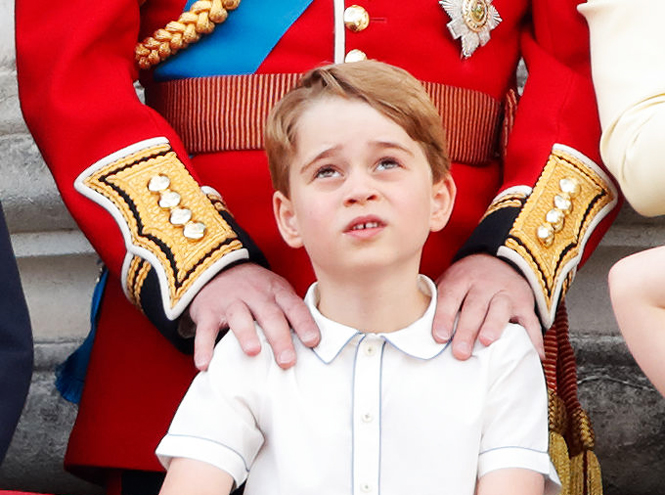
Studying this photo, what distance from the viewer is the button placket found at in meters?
1.26

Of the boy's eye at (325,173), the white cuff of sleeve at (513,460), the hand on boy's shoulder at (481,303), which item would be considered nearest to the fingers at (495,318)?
the hand on boy's shoulder at (481,303)

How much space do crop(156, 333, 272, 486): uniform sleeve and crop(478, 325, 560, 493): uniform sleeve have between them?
0.22m

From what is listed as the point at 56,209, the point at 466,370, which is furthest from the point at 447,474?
the point at 56,209

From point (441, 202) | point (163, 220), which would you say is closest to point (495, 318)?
point (441, 202)

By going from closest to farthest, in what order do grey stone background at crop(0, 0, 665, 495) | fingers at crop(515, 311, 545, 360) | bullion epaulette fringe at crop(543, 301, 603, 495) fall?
fingers at crop(515, 311, 545, 360) → bullion epaulette fringe at crop(543, 301, 603, 495) → grey stone background at crop(0, 0, 665, 495)

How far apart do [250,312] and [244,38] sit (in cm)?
37

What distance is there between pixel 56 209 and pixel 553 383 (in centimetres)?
86

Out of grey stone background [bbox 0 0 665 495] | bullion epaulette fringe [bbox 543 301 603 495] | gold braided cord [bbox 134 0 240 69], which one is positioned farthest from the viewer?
grey stone background [bbox 0 0 665 495]

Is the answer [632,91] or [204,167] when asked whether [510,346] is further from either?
[204,167]

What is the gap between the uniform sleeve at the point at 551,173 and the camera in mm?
1452

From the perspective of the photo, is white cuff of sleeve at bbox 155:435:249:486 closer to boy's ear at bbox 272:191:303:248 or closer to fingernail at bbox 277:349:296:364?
fingernail at bbox 277:349:296:364

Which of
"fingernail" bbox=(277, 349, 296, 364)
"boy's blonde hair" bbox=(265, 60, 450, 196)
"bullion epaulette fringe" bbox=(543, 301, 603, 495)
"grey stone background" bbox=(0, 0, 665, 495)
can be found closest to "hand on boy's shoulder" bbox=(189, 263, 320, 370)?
"fingernail" bbox=(277, 349, 296, 364)

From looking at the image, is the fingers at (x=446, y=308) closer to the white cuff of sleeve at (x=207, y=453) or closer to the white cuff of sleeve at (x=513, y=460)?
the white cuff of sleeve at (x=513, y=460)

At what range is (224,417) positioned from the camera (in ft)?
4.19
